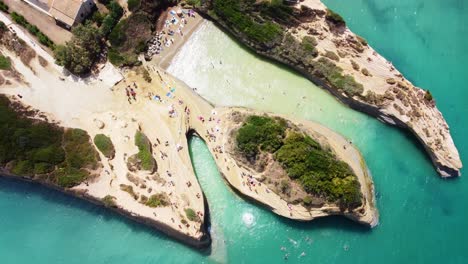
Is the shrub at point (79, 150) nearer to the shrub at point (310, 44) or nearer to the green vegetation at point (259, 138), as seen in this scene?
the green vegetation at point (259, 138)

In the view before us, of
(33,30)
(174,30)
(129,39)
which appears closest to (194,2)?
(174,30)

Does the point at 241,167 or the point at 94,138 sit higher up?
the point at 241,167

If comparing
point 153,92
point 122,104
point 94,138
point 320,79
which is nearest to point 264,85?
point 320,79

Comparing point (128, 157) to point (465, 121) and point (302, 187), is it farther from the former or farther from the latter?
point (465, 121)

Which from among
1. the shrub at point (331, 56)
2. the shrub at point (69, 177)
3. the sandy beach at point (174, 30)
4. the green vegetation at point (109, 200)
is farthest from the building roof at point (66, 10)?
the shrub at point (331, 56)

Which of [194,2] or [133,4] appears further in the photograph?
[194,2]

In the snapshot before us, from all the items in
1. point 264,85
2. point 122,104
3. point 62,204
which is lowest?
point 62,204

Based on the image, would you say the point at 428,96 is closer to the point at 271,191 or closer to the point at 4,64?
the point at 271,191

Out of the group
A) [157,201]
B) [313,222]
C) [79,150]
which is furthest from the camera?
[313,222]
